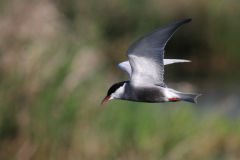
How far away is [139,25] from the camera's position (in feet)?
24.5

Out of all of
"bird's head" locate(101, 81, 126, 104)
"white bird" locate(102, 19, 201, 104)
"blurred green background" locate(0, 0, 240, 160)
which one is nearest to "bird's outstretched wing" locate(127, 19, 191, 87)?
"white bird" locate(102, 19, 201, 104)

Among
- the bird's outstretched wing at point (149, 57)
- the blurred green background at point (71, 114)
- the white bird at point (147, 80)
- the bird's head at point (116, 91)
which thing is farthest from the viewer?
the blurred green background at point (71, 114)

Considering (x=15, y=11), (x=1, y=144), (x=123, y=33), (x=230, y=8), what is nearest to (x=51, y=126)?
(x=1, y=144)

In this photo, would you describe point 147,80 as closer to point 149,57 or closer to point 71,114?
point 149,57

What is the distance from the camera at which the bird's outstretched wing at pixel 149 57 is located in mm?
2742

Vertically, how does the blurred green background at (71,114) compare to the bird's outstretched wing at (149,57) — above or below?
below

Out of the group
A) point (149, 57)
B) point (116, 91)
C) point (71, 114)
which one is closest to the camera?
point (149, 57)

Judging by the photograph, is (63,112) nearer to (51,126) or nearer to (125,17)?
(51,126)

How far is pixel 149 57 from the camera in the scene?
9.59 ft

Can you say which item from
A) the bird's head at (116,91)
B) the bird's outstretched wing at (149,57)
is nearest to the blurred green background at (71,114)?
the bird's head at (116,91)

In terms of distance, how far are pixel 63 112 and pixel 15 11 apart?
4.74 ft

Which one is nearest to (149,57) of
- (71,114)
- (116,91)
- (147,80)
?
(147,80)

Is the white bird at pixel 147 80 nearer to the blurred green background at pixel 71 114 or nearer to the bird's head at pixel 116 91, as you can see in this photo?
the bird's head at pixel 116 91

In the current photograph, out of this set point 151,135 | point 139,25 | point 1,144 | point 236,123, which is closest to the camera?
point 1,144
